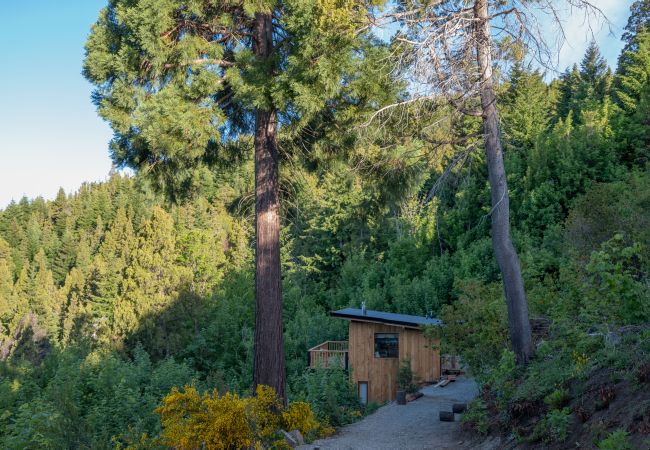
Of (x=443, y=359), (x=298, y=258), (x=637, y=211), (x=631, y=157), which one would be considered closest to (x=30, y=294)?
(x=298, y=258)

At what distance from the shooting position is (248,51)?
31.4 feet

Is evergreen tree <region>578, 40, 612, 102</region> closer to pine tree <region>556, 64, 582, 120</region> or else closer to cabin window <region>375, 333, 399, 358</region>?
pine tree <region>556, 64, 582, 120</region>

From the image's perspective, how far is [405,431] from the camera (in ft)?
34.4

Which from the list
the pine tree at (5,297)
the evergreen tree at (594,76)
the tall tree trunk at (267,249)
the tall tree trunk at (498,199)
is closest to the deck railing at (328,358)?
the tall tree trunk at (267,249)

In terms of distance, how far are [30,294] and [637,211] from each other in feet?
166

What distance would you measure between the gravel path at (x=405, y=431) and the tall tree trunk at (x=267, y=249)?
1.39 meters

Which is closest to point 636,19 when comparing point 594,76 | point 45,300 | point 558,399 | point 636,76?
→ point 594,76

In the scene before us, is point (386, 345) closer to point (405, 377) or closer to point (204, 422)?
point (405, 377)

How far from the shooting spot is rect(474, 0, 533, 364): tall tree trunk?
356 inches

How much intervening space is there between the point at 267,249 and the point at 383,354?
1171 cm

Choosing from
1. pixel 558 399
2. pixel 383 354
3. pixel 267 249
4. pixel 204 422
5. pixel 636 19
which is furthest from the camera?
pixel 636 19

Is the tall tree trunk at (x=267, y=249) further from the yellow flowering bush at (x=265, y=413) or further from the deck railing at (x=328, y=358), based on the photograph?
the deck railing at (x=328, y=358)

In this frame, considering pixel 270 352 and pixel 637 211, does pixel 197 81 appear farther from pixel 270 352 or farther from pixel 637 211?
pixel 637 211

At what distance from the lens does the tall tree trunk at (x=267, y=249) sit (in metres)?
9.27
